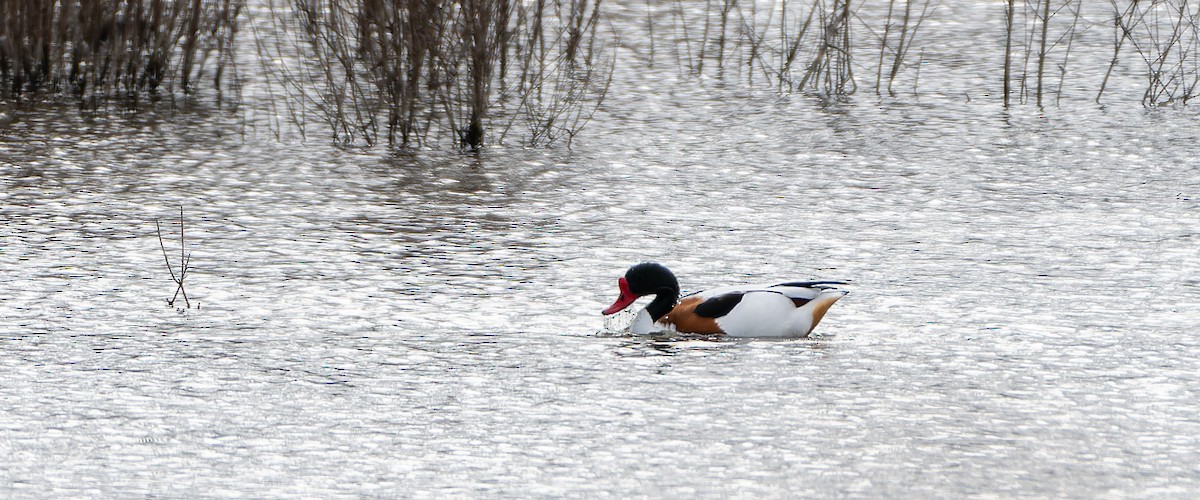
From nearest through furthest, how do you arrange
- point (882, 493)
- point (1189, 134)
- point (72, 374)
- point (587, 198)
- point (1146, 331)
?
point (882, 493)
point (72, 374)
point (1146, 331)
point (587, 198)
point (1189, 134)

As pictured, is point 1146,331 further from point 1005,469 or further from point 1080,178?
point 1080,178

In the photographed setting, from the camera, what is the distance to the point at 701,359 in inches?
276

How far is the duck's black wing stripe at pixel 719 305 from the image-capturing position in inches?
286

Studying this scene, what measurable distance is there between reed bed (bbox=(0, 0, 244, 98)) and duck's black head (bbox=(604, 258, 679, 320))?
713cm

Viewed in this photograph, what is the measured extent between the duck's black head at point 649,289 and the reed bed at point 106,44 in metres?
7.13

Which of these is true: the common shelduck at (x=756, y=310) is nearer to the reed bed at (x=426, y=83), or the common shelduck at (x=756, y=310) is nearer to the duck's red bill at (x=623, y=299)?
the duck's red bill at (x=623, y=299)

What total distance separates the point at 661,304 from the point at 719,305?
34 cm

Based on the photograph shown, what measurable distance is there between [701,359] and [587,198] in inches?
145

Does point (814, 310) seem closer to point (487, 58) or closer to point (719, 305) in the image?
point (719, 305)

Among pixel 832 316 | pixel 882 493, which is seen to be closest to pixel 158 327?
pixel 832 316

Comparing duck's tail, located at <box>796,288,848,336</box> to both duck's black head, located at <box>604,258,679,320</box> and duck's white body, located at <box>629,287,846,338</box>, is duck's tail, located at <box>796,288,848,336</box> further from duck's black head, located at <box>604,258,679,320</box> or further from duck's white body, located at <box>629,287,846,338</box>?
duck's black head, located at <box>604,258,679,320</box>

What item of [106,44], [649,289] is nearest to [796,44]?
[106,44]

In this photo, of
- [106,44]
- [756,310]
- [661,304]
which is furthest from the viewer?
[106,44]

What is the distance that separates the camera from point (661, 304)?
7.54 m
